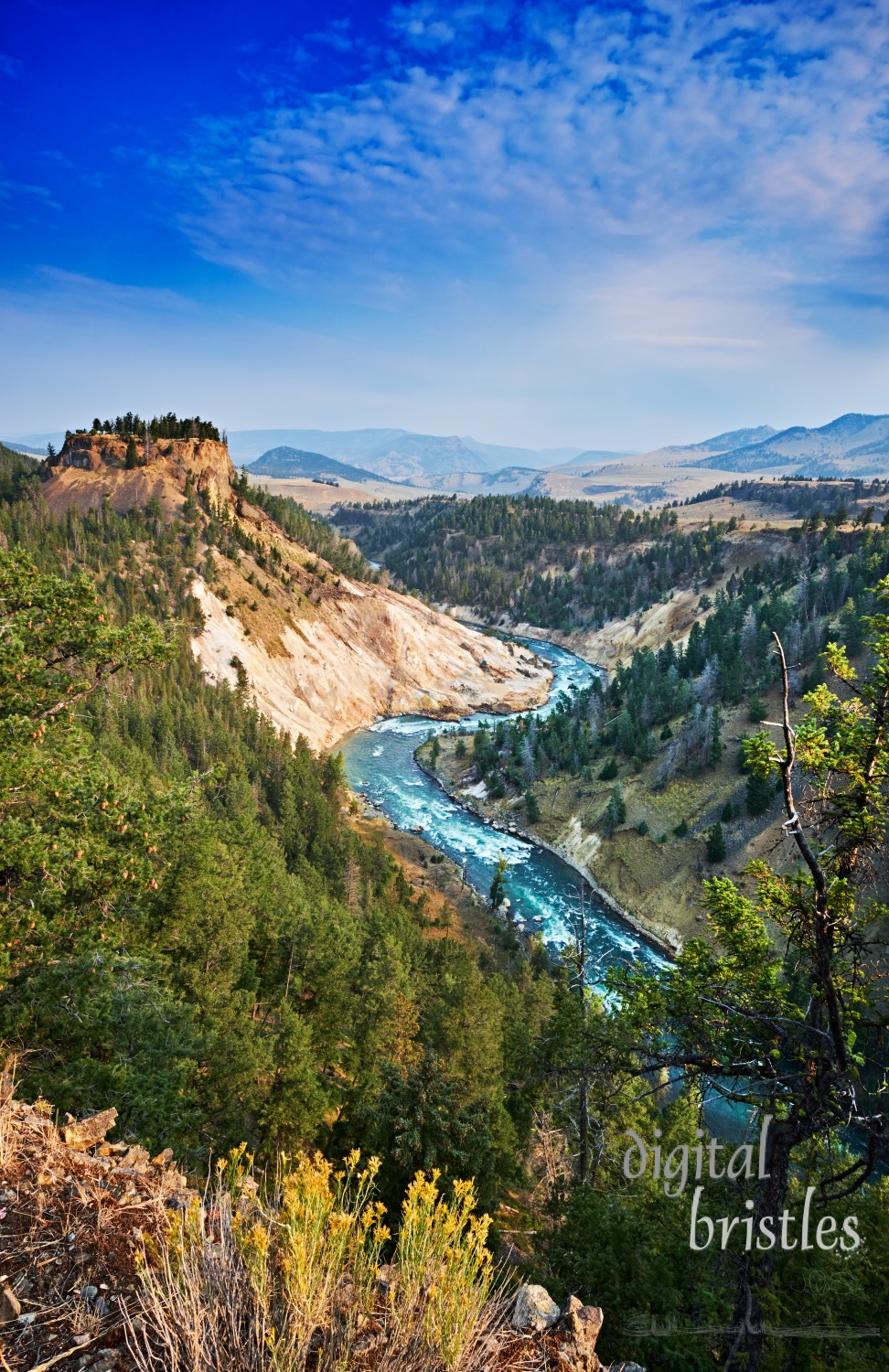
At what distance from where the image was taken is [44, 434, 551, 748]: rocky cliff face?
3794 inches

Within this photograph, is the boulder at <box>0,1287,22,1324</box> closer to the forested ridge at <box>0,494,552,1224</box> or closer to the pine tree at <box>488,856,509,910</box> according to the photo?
the forested ridge at <box>0,494,552,1224</box>

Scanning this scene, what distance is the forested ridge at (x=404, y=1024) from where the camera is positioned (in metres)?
8.49

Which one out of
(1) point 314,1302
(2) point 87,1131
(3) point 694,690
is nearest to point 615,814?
(3) point 694,690

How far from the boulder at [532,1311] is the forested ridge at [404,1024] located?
2.33 metres

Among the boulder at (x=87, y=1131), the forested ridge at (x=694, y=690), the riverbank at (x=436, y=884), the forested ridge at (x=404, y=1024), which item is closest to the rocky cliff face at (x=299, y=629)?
the forested ridge at (x=694, y=690)

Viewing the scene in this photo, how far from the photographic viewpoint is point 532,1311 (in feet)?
20.2

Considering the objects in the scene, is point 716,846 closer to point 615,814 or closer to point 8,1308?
point 615,814

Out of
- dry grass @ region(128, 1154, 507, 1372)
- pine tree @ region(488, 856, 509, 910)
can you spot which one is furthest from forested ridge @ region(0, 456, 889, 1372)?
pine tree @ region(488, 856, 509, 910)

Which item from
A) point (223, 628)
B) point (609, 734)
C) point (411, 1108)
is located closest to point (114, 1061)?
point (411, 1108)

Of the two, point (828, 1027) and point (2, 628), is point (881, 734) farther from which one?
point (2, 628)

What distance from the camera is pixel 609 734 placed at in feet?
280

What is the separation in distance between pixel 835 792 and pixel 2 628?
42.5ft

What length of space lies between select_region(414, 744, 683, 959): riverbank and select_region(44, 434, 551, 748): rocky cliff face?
61.9 ft

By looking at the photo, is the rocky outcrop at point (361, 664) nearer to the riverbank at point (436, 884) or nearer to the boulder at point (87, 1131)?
the riverbank at point (436, 884)
